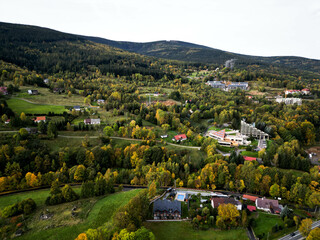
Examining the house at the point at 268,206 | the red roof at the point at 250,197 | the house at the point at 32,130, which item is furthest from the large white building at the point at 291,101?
the house at the point at 32,130

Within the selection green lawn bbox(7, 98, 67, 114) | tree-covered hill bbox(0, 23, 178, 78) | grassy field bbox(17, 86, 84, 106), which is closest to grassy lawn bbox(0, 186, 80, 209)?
green lawn bbox(7, 98, 67, 114)

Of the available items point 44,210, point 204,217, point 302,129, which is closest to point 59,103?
point 44,210

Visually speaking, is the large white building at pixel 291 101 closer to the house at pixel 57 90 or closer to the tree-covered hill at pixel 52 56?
the tree-covered hill at pixel 52 56

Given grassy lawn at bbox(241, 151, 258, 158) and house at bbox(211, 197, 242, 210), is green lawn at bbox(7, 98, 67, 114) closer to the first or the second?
house at bbox(211, 197, 242, 210)

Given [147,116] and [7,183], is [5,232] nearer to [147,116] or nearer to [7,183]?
[7,183]

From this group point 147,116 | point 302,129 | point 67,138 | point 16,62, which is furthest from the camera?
point 16,62

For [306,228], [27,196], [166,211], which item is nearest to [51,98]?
[27,196]

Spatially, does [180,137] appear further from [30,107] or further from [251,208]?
[30,107]
